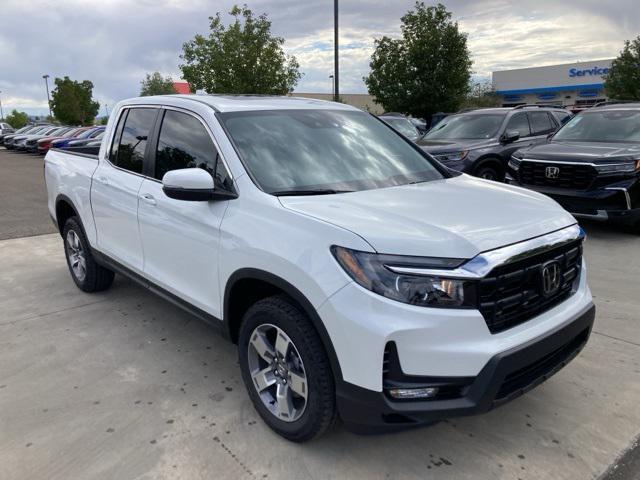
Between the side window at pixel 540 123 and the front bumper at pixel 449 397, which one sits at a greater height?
the side window at pixel 540 123

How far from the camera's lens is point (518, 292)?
2.48 metres

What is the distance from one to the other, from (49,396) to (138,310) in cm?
146

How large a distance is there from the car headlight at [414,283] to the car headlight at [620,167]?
556 cm

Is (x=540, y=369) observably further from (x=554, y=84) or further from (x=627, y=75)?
(x=554, y=84)

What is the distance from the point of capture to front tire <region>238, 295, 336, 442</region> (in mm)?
2506

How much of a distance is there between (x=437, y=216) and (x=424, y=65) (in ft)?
72.6

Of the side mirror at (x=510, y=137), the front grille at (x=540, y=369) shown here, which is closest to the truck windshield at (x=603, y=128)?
the side mirror at (x=510, y=137)

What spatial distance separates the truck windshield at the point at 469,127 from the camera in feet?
32.2

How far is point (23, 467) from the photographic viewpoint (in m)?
2.69

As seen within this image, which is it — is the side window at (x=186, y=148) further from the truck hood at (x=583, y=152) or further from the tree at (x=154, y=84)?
the tree at (x=154, y=84)

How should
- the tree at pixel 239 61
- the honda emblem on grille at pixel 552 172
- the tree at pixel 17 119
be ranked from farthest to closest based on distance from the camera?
the tree at pixel 17 119
the tree at pixel 239 61
the honda emblem on grille at pixel 552 172

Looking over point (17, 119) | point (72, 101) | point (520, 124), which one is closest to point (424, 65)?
point (520, 124)

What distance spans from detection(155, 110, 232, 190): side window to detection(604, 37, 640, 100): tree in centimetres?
3716

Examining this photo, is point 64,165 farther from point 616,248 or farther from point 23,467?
point 616,248
